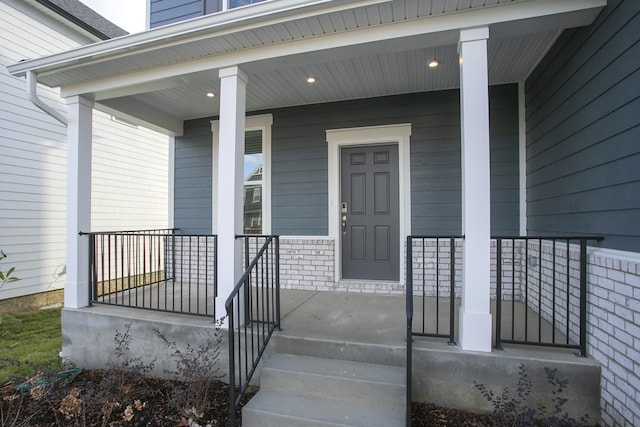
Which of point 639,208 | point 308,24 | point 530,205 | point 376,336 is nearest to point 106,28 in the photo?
point 308,24

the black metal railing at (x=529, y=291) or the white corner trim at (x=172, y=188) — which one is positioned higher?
the white corner trim at (x=172, y=188)

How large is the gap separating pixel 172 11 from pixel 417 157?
3.68m

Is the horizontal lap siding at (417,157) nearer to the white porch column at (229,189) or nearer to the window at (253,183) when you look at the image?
the window at (253,183)

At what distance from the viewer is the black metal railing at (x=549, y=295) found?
7.23 feet

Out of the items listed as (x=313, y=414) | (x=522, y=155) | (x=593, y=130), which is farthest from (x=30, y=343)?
(x=522, y=155)

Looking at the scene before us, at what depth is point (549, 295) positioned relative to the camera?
2916 millimetres

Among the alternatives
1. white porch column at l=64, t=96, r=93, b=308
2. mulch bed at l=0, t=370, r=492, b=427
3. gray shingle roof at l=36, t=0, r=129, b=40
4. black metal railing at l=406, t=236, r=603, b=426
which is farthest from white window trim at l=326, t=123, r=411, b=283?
gray shingle roof at l=36, t=0, r=129, b=40

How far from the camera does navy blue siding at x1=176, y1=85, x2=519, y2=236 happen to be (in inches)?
145

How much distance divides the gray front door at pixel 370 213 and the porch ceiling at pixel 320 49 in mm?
819

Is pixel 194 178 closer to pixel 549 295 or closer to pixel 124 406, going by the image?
pixel 124 406

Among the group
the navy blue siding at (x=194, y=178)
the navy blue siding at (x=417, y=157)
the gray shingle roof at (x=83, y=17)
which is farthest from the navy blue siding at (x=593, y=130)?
the gray shingle roof at (x=83, y=17)

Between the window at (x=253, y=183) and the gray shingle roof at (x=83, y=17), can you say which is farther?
the gray shingle roof at (x=83, y=17)

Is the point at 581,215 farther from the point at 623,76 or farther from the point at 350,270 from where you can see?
the point at 350,270

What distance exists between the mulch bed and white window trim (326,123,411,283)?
193 centimetres
